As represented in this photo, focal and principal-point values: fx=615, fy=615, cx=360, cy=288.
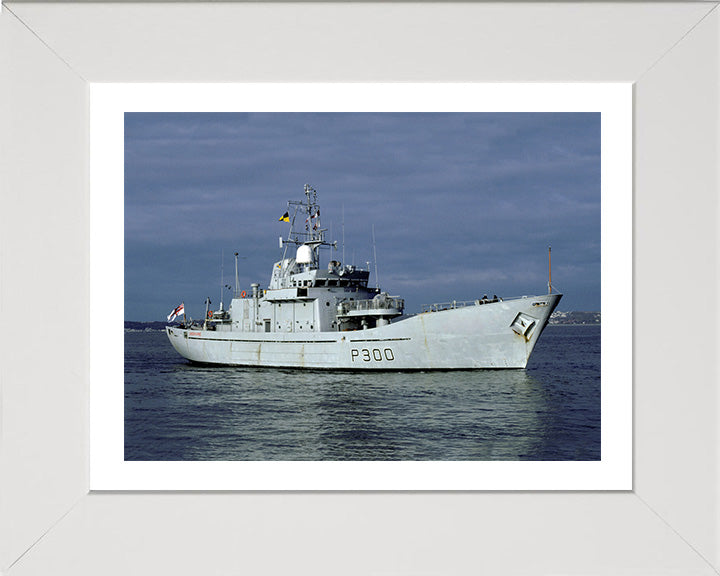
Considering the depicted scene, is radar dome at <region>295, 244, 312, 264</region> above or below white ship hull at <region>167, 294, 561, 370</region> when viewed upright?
above

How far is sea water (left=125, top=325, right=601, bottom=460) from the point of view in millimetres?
7094

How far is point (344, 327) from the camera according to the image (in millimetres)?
13711

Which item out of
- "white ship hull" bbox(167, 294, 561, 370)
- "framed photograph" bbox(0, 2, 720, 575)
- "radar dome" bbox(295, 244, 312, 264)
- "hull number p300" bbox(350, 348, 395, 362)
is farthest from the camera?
"radar dome" bbox(295, 244, 312, 264)

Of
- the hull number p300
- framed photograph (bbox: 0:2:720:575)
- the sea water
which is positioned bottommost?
the sea water

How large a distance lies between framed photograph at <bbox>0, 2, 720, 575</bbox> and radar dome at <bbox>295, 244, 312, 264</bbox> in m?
11.5

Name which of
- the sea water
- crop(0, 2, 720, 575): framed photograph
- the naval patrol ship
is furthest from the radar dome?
crop(0, 2, 720, 575): framed photograph

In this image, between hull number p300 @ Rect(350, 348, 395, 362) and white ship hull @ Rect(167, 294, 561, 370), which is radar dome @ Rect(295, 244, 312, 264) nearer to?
white ship hull @ Rect(167, 294, 561, 370)
